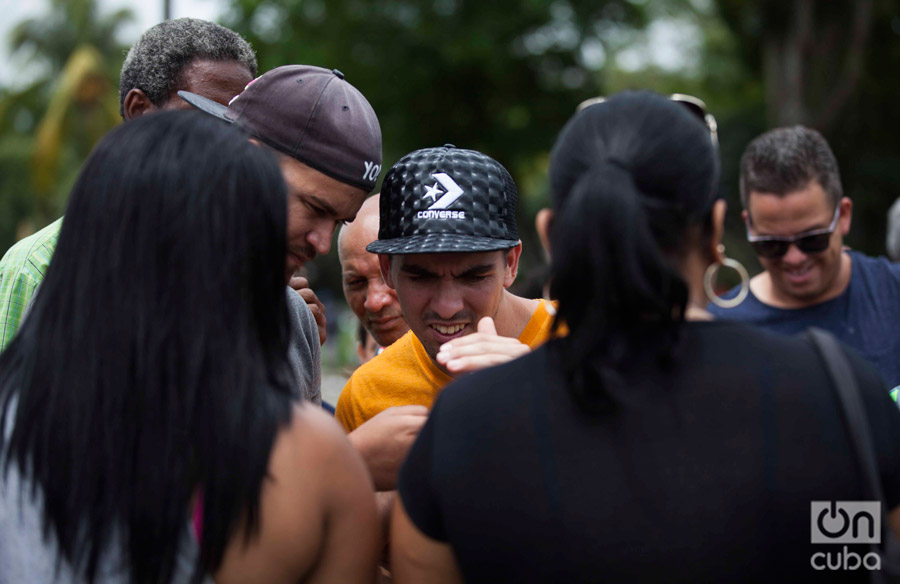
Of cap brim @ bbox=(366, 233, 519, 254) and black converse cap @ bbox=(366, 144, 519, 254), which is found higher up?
black converse cap @ bbox=(366, 144, 519, 254)

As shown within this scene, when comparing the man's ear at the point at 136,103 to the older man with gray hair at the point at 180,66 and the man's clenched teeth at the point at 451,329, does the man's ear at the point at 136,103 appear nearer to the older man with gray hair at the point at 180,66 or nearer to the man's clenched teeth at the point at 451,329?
the older man with gray hair at the point at 180,66

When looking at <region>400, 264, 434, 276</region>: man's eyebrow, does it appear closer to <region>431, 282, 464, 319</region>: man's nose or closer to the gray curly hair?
<region>431, 282, 464, 319</region>: man's nose

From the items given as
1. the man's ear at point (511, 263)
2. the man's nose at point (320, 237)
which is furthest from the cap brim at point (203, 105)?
the man's ear at point (511, 263)

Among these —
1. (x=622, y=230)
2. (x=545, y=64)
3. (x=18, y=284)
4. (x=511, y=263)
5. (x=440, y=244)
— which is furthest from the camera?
(x=545, y=64)

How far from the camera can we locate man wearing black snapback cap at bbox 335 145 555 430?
2.88 meters

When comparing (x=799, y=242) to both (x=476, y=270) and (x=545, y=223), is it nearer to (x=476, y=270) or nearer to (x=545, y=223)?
(x=476, y=270)

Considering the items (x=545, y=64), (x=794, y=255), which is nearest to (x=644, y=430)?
(x=794, y=255)

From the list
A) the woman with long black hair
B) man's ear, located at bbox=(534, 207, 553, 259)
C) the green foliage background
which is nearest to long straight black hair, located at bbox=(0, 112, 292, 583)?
the woman with long black hair

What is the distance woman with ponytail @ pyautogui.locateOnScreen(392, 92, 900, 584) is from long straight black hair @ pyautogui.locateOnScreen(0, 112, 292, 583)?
413 millimetres

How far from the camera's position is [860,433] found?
1.67 metres

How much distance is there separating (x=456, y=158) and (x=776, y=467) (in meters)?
1.58

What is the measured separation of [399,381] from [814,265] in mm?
2093

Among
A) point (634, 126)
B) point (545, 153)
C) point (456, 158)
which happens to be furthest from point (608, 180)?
point (545, 153)

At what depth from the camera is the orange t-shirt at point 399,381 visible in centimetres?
303
